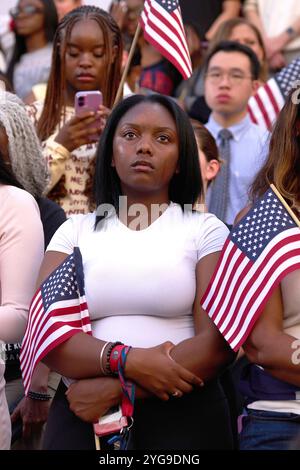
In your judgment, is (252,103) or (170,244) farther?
(252,103)

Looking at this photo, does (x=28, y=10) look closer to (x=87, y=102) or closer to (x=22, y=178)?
(x=87, y=102)

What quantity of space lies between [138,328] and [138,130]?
814 millimetres

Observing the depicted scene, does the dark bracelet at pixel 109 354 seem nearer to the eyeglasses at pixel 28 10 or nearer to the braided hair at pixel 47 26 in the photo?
the braided hair at pixel 47 26

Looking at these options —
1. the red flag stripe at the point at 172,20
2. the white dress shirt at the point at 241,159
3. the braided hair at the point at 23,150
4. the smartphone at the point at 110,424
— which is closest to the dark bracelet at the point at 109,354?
the smartphone at the point at 110,424

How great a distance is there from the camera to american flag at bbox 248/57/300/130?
745cm

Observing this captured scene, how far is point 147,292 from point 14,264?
0.64 m

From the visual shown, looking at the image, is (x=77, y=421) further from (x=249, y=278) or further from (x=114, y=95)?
(x=114, y=95)

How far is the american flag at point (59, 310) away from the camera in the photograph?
165 inches

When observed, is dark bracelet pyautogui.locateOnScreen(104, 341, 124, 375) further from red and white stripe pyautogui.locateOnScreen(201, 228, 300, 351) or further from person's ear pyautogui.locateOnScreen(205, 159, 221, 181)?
person's ear pyautogui.locateOnScreen(205, 159, 221, 181)

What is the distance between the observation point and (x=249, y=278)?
4.11 m

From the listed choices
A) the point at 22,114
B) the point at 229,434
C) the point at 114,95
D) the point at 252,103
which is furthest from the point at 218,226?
the point at 252,103

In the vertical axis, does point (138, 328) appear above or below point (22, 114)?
below

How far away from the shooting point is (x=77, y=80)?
6.15 metres

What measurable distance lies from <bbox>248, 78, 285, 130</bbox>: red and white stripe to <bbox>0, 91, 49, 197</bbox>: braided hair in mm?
2606
